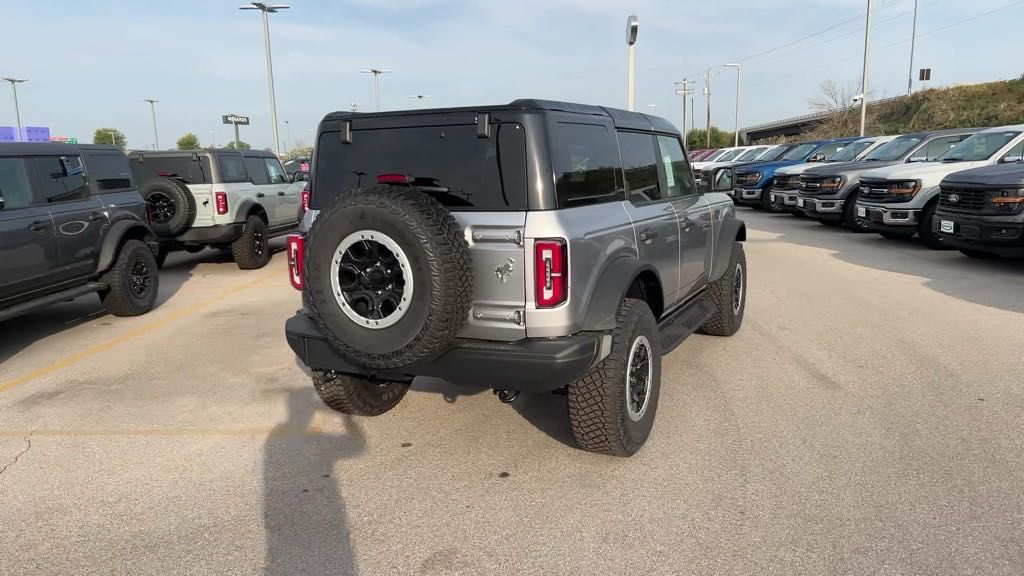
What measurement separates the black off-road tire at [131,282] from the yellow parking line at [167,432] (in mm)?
3214

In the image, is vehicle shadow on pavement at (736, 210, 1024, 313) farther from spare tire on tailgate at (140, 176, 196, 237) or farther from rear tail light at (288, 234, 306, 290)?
spare tire on tailgate at (140, 176, 196, 237)

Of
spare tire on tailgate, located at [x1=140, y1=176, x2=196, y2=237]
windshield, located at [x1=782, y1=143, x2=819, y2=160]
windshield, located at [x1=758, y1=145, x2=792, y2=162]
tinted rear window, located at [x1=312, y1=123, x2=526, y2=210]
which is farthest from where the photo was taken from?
windshield, located at [x1=758, y1=145, x2=792, y2=162]

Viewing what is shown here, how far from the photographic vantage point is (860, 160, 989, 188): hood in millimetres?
11234

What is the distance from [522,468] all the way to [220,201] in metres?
8.07

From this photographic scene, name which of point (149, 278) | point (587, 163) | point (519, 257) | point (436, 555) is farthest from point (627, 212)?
point (149, 278)

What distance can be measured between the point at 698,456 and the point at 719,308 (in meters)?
2.43

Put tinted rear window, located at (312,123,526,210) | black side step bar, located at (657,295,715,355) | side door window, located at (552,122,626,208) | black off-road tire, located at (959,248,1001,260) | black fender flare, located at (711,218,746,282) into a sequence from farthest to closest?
1. black off-road tire, located at (959,248,1001,260)
2. black fender flare, located at (711,218,746,282)
3. black side step bar, located at (657,295,715,355)
4. side door window, located at (552,122,626,208)
5. tinted rear window, located at (312,123,526,210)

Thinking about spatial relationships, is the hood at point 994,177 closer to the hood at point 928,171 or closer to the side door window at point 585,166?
the hood at point 928,171

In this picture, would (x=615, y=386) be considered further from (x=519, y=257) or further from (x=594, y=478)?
(x=519, y=257)

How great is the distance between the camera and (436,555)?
302cm

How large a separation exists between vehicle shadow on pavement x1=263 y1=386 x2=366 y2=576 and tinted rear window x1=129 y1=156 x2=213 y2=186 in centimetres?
677

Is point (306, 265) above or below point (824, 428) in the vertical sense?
above

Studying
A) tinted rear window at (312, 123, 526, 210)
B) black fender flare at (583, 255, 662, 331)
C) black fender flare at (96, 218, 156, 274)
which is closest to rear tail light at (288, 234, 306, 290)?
tinted rear window at (312, 123, 526, 210)

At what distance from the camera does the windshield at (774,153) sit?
816 inches
